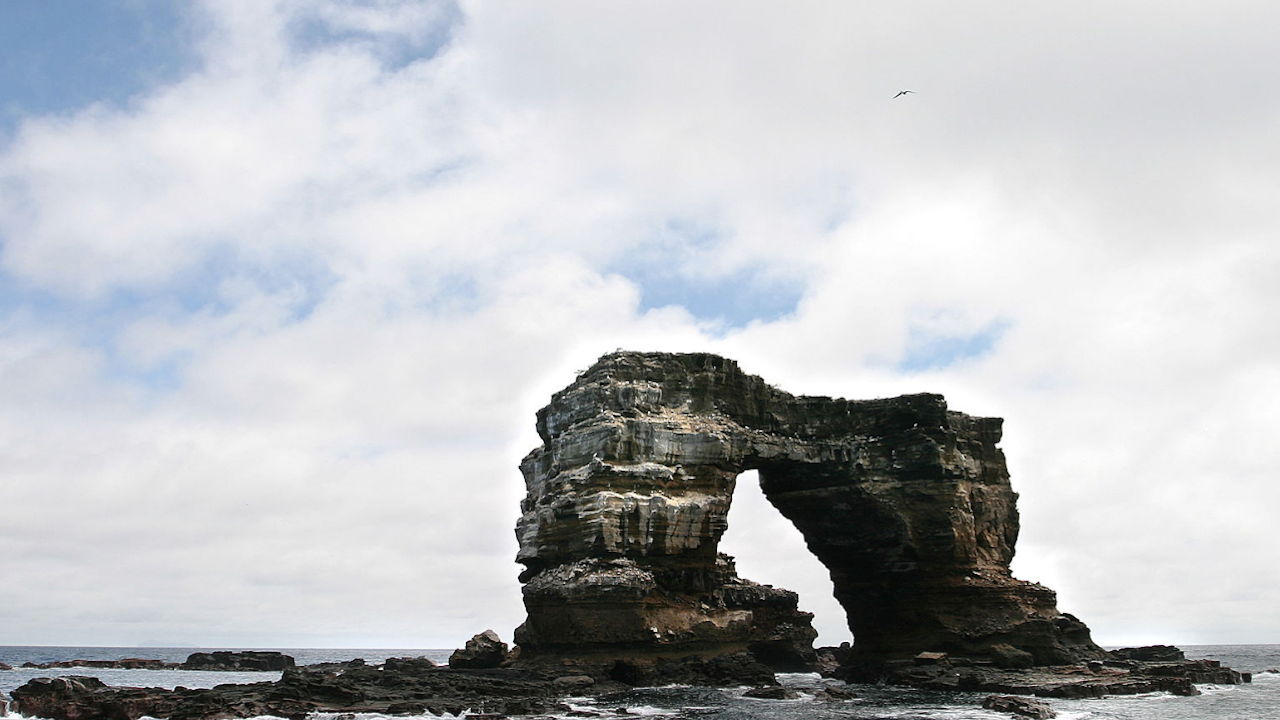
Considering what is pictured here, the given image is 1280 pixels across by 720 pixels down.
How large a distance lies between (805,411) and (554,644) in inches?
681

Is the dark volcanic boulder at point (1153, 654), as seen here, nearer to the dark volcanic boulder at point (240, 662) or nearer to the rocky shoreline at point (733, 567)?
the rocky shoreline at point (733, 567)

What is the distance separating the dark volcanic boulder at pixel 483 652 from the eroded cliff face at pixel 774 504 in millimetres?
2765

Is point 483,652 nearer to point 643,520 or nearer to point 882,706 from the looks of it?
point 643,520

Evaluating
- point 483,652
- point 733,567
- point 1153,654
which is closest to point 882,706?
point 733,567

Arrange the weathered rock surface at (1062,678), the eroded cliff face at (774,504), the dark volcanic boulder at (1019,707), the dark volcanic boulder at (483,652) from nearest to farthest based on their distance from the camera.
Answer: the dark volcanic boulder at (1019,707) < the weathered rock surface at (1062,678) < the eroded cliff face at (774,504) < the dark volcanic boulder at (483,652)

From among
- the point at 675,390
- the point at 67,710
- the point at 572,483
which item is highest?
the point at 675,390

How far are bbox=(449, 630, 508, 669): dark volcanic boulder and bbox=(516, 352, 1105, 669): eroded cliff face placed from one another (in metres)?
2.77

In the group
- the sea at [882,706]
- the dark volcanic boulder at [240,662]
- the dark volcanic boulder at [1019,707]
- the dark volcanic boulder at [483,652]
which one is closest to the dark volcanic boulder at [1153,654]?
the sea at [882,706]

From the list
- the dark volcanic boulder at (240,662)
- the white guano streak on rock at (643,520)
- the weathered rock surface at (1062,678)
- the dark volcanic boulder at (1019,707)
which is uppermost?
the white guano streak on rock at (643,520)

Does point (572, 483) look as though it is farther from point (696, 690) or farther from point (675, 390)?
point (696, 690)

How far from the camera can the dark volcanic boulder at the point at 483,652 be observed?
42.5 meters

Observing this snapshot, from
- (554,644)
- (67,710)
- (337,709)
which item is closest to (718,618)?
(554,644)

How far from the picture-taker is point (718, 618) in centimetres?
4103

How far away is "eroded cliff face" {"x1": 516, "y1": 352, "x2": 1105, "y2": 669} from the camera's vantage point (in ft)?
128
